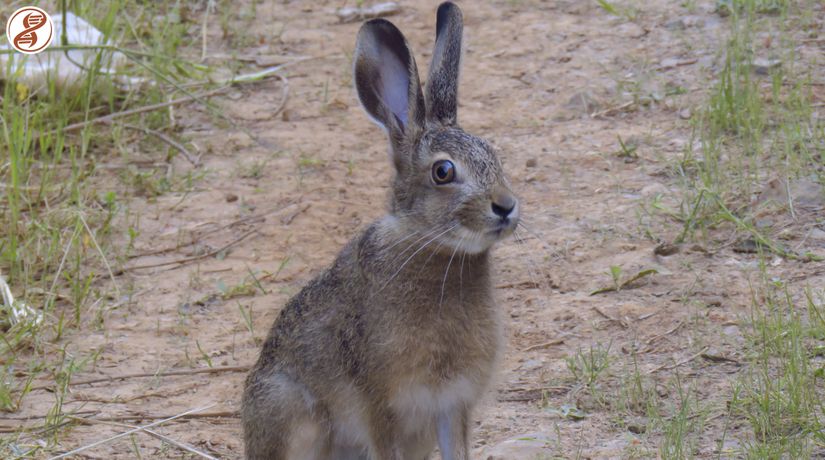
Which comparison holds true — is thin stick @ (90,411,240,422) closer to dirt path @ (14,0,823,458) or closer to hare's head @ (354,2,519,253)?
dirt path @ (14,0,823,458)

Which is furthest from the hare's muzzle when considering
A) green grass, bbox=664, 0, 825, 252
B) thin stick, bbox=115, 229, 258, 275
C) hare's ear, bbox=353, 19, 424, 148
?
thin stick, bbox=115, 229, 258, 275

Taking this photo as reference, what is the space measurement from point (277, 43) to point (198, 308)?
3.50 meters

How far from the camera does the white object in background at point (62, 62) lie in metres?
7.01

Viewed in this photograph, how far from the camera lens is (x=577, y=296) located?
5.34 meters

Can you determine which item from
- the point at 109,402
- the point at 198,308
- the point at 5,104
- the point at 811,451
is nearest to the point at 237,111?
the point at 5,104

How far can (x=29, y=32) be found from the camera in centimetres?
674

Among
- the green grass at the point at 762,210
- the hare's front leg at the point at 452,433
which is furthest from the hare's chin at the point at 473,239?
the green grass at the point at 762,210

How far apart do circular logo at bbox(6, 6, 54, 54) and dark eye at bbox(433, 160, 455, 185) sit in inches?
134

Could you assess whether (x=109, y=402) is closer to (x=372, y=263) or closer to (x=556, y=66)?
(x=372, y=263)

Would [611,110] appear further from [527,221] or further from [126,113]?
[126,113]

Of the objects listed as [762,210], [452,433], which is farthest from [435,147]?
[762,210]

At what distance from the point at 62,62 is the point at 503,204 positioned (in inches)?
179

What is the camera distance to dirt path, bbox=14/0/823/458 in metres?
4.69

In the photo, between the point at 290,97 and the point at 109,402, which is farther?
the point at 290,97
